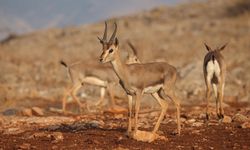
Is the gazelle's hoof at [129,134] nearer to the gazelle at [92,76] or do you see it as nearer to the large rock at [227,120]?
the large rock at [227,120]

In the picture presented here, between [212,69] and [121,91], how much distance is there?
10325mm

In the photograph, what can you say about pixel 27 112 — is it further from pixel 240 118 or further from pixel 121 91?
pixel 121 91

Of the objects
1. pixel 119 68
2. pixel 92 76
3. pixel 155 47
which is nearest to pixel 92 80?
pixel 92 76

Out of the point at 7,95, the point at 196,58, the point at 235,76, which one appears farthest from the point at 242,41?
the point at 7,95

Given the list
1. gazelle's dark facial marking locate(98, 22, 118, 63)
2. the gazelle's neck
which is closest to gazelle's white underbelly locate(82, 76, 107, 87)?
the gazelle's neck

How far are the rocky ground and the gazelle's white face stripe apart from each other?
1.17 m

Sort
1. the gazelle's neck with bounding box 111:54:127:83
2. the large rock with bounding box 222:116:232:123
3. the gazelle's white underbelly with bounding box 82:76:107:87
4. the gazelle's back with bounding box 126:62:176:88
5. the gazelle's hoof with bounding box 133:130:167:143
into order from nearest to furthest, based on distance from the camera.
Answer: the gazelle's hoof with bounding box 133:130:167:143 → the gazelle's back with bounding box 126:62:176:88 → the gazelle's neck with bounding box 111:54:127:83 → the large rock with bounding box 222:116:232:123 → the gazelle's white underbelly with bounding box 82:76:107:87

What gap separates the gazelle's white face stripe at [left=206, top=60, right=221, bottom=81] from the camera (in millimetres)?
15906

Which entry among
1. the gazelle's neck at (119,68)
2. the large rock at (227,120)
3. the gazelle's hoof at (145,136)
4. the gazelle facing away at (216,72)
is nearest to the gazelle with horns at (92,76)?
the gazelle facing away at (216,72)

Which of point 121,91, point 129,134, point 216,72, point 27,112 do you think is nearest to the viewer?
point 129,134

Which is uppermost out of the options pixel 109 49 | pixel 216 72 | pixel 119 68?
pixel 216 72

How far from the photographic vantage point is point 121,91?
85.2 ft

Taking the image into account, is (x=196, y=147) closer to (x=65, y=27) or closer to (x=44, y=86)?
(x=44, y=86)

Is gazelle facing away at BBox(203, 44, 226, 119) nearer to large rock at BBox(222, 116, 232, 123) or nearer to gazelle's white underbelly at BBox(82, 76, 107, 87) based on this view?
large rock at BBox(222, 116, 232, 123)
